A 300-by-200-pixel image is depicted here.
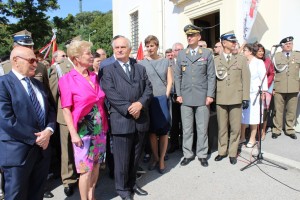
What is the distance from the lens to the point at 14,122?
2404 millimetres

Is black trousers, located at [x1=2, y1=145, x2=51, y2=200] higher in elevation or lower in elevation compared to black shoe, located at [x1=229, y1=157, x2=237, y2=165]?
higher

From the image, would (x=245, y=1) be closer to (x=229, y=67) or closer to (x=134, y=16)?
(x=229, y=67)

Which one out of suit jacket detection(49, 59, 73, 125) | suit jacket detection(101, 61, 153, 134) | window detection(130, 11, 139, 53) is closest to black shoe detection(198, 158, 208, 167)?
suit jacket detection(101, 61, 153, 134)

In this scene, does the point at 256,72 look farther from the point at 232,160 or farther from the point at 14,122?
the point at 14,122

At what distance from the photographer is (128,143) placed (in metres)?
3.38

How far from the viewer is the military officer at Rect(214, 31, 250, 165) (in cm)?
443

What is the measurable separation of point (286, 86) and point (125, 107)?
3879mm

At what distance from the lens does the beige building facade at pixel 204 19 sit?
20.4 ft

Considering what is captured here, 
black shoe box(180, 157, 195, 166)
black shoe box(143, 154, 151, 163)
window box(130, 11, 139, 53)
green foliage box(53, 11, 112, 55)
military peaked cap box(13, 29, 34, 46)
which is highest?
green foliage box(53, 11, 112, 55)

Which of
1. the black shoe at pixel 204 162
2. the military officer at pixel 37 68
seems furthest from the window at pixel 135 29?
the military officer at pixel 37 68

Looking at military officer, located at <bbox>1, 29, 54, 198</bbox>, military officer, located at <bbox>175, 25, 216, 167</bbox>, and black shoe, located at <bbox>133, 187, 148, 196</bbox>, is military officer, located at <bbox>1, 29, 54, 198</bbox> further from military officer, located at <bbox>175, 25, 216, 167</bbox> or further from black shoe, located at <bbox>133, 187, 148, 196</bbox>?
military officer, located at <bbox>175, 25, 216, 167</bbox>

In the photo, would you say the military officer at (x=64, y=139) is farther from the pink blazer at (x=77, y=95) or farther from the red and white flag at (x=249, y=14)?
the red and white flag at (x=249, y=14)

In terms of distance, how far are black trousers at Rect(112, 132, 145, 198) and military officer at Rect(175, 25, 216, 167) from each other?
1.23 meters

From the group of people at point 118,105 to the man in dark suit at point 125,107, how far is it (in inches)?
0.5
